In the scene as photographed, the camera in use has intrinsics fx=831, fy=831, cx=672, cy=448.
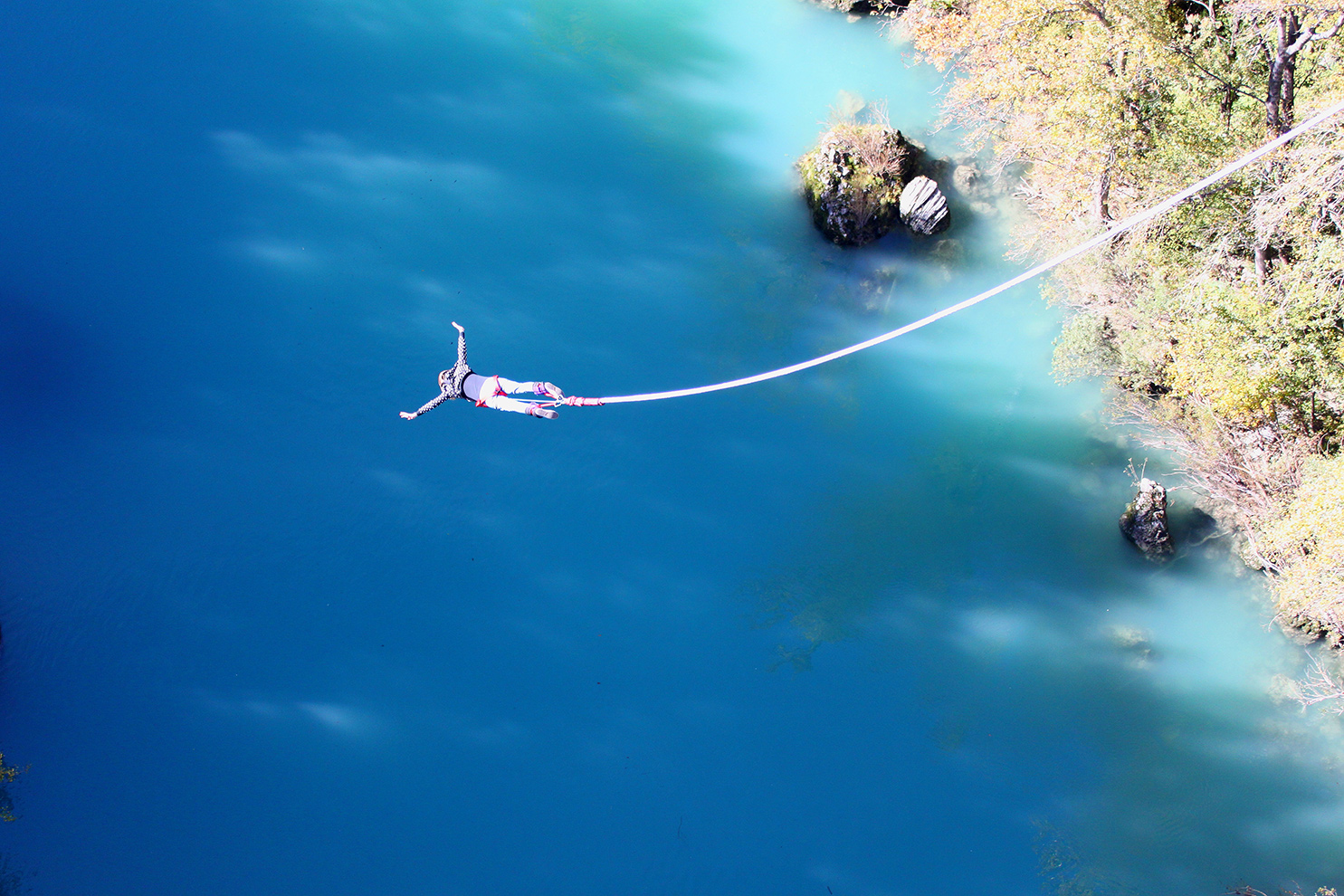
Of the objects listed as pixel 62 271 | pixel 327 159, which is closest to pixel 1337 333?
pixel 327 159

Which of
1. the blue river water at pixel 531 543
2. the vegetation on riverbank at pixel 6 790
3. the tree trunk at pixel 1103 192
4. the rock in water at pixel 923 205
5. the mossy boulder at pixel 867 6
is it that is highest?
the mossy boulder at pixel 867 6

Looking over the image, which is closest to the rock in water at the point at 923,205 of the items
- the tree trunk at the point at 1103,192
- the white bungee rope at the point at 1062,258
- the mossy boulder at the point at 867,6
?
the tree trunk at the point at 1103,192

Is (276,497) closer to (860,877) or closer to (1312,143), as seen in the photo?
(860,877)

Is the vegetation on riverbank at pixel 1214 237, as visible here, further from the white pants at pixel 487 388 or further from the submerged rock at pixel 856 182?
the white pants at pixel 487 388

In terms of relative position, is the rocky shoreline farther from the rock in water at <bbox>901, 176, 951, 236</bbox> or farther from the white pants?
the white pants

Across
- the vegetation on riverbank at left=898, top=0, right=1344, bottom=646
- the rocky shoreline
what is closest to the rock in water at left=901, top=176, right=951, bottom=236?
the rocky shoreline

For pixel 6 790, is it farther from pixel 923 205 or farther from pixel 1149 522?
pixel 1149 522
